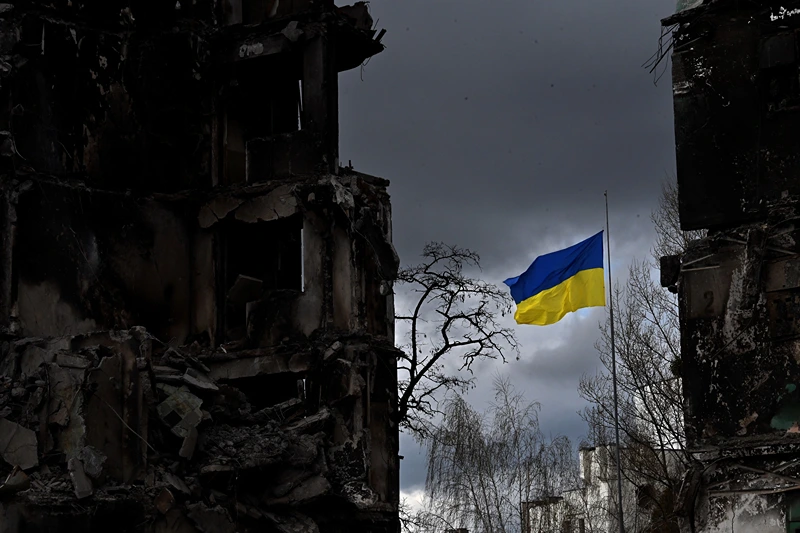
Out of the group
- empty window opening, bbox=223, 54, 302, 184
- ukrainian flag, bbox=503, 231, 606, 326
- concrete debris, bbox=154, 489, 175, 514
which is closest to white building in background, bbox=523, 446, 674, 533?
ukrainian flag, bbox=503, 231, 606, 326

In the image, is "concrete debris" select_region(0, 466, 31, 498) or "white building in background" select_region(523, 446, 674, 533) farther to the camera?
"white building in background" select_region(523, 446, 674, 533)

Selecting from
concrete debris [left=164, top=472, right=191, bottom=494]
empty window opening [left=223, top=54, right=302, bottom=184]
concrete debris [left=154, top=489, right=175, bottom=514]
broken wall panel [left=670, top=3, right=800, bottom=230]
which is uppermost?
empty window opening [left=223, top=54, right=302, bottom=184]

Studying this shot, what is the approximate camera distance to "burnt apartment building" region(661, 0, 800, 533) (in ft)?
60.3

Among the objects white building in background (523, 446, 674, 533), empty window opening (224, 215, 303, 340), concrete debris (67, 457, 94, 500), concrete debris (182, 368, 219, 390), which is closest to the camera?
concrete debris (67, 457, 94, 500)

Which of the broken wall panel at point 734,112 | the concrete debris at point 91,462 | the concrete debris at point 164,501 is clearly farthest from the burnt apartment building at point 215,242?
the broken wall panel at point 734,112

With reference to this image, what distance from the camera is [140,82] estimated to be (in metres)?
24.2

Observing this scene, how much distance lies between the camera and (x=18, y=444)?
1683cm

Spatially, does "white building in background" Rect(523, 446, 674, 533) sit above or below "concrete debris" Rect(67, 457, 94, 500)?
below

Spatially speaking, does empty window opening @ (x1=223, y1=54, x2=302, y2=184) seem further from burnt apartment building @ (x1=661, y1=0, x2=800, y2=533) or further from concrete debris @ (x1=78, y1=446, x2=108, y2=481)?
concrete debris @ (x1=78, y1=446, x2=108, y2=481)

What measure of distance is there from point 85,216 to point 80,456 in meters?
7.07

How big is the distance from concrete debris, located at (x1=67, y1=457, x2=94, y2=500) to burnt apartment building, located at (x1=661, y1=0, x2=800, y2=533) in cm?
855

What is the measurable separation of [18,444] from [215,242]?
8.02 metres

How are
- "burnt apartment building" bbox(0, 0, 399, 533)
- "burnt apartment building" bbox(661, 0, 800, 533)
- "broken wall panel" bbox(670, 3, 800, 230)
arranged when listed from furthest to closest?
"burnt apartment building" bbox(0, 0, 399, 533), "broken wall panel" bbox(670, 3, 800, 230), "burnt apartment building" bbox(661, 0, 800, 533)

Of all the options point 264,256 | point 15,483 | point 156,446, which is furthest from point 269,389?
point 15,483
